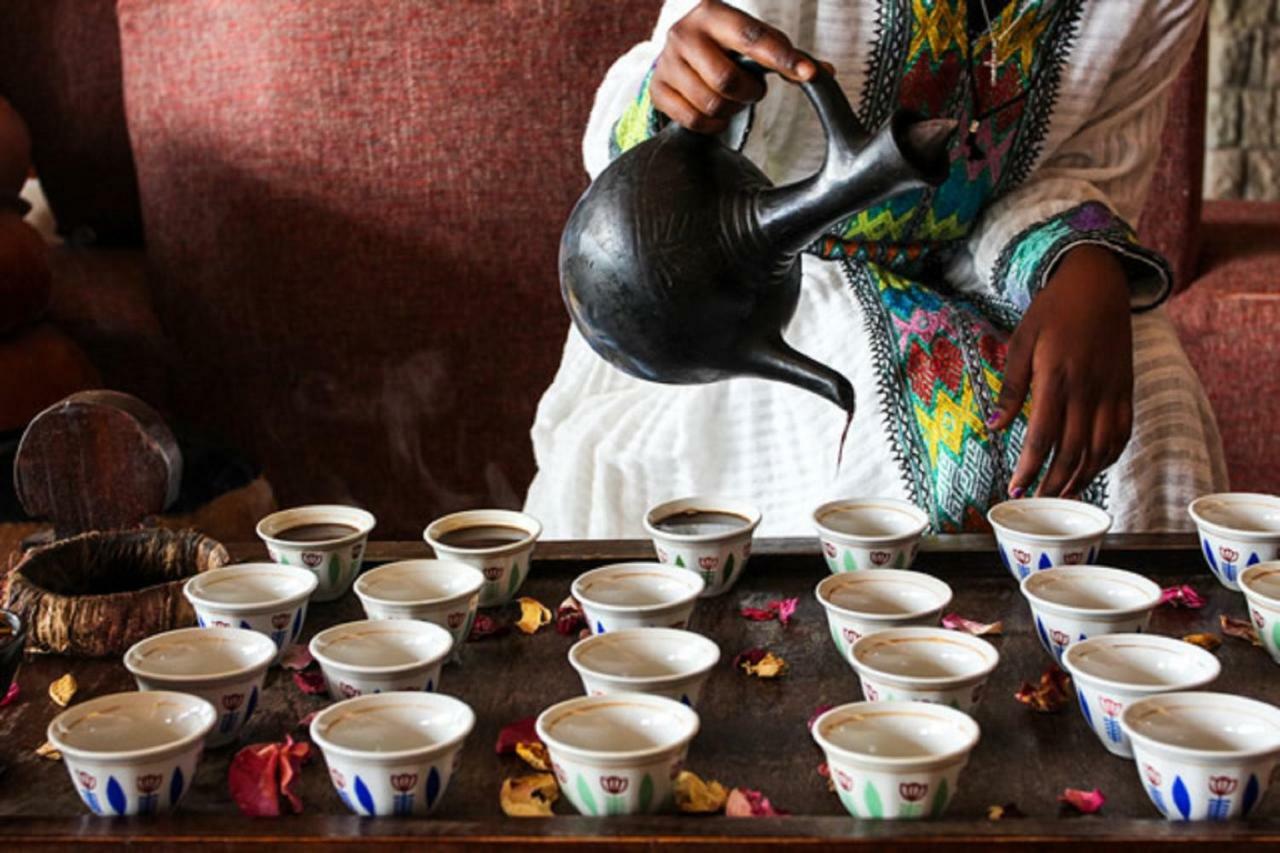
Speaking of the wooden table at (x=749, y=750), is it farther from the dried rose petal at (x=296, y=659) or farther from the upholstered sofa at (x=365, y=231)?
the upholstered sofa at (x=365, y=231)

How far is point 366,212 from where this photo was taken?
2.45m

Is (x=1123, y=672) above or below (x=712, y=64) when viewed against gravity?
below

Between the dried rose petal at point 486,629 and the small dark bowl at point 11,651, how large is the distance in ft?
1.01

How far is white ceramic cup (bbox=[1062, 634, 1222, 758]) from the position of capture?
3.14 ft

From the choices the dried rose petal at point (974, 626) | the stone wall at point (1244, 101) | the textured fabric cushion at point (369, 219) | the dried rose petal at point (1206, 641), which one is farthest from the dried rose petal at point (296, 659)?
the stone wall at point (1244, 101)

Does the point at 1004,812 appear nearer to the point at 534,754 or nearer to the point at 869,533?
the point at 534,754

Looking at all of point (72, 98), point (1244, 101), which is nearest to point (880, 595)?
point (72, 98)

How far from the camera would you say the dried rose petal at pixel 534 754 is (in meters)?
0.96

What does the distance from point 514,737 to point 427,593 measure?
0.25m

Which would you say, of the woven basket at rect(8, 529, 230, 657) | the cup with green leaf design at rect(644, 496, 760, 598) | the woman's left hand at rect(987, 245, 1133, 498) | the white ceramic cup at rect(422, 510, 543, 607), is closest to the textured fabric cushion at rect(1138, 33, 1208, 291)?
the woman's left hand at rect(987, 245, 1133, 498)

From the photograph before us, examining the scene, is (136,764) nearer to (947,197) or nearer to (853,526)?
(853,526)

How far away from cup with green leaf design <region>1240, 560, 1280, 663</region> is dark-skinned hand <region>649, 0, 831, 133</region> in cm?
48

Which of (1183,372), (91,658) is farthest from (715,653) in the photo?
(1183,372)

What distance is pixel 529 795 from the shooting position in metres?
0.92
